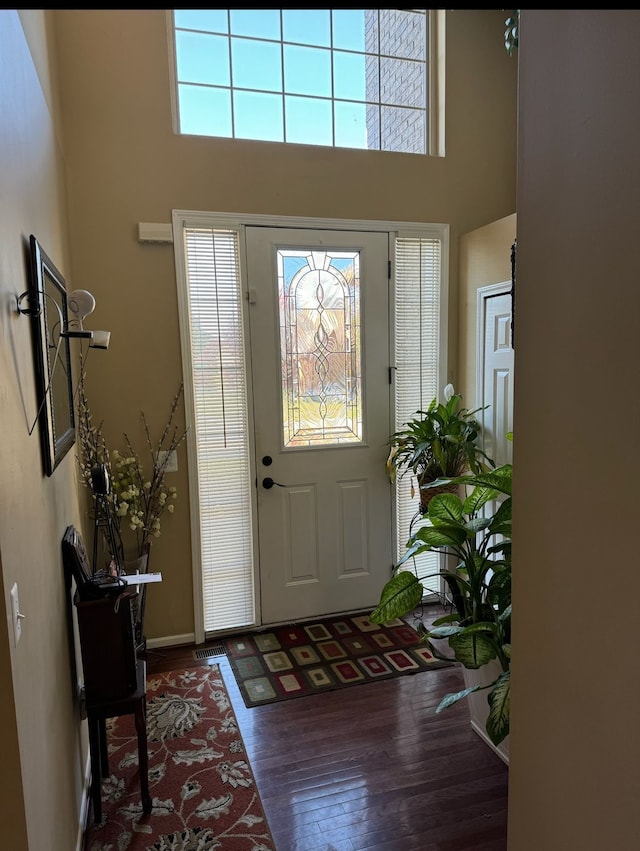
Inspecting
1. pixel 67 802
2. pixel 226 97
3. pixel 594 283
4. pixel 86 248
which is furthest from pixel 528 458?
pixel 226 97

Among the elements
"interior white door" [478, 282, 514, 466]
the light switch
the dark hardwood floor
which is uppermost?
"interior white door" [478, 282, 514, 466]

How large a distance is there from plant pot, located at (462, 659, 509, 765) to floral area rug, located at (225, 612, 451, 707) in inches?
20.4

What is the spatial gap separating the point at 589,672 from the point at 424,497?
2.18 metres

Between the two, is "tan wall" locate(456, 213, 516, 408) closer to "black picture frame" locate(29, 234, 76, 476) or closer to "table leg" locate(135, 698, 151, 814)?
"black picture frame" locate(29, 234, 76, 476)

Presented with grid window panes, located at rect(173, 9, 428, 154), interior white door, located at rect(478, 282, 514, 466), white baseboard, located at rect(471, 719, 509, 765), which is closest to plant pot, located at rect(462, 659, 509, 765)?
white baseboard, located at rect(471, 719, 509, 765)

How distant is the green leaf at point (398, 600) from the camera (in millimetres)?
2182

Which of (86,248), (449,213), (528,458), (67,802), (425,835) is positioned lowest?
(425,835)

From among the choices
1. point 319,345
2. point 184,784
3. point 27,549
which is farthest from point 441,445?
point 27,549

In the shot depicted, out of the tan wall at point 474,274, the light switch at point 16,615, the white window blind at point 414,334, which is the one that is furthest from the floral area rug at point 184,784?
the tan wall at point 474,274

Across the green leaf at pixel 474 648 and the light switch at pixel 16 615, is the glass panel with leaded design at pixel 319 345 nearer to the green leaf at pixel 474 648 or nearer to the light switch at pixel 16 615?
the green leaf at pixel 474 648

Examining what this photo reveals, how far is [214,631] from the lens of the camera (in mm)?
3230

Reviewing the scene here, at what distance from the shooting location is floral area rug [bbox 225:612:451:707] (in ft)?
9.07

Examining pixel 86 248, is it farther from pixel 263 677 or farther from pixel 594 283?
pixel 594 283

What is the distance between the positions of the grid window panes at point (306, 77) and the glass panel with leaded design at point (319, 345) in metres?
0.70
